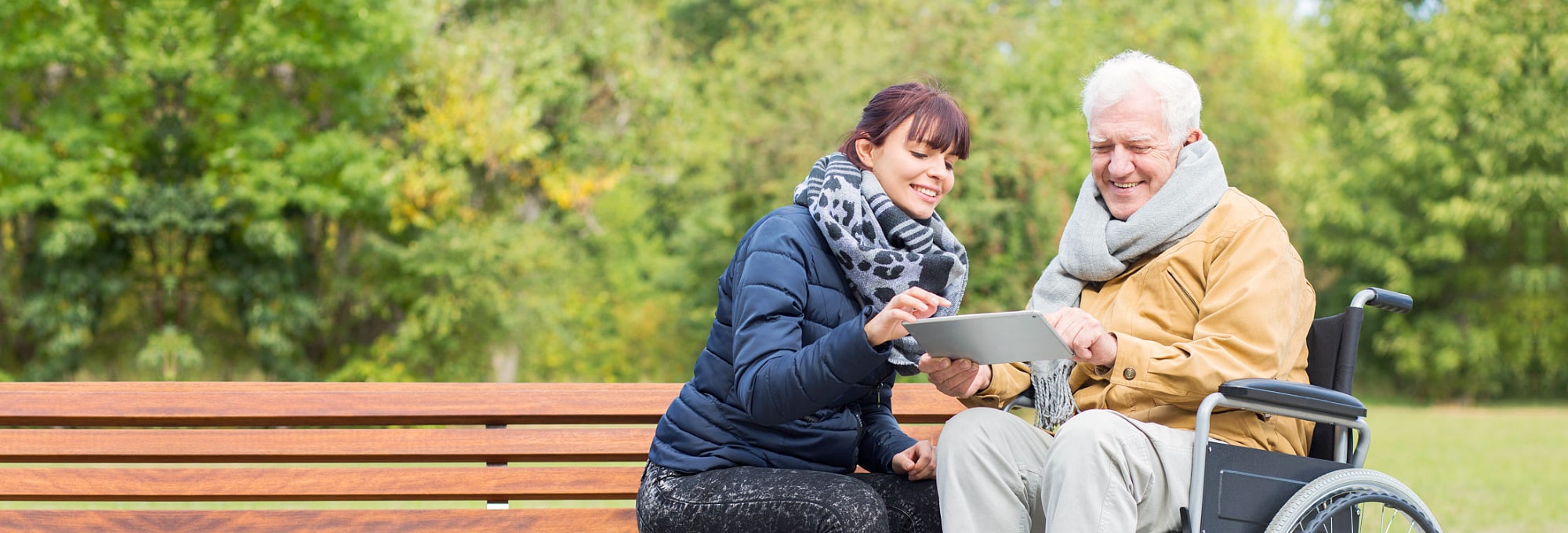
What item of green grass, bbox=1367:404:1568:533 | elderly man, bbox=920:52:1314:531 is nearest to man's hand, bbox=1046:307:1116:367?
elderly man, bbox=920:52:1314:531

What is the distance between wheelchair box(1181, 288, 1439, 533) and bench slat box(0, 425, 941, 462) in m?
1.35

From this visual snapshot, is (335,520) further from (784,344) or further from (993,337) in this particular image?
(993,337)

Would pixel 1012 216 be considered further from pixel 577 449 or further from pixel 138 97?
pixel 577 449

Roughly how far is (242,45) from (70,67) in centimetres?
203

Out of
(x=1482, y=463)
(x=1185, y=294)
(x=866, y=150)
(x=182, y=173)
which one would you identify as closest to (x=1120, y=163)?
(x=1185, y=294)

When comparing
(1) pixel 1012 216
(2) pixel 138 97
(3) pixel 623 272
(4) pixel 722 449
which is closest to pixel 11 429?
(4) pixel 722 449

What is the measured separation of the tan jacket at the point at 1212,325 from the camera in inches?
97.7

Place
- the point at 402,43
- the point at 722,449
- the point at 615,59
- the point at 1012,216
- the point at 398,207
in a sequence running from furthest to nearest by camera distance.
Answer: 1. the point at 615,59
2. the point at 1012,216
3. the point at 398,207
4. the point at 402,43
5. the point at 722,449

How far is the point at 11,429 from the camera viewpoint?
315cm

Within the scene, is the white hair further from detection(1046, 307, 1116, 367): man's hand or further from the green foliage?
the green foliage

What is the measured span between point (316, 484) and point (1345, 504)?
91.1 inches

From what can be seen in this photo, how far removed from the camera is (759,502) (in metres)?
2.39

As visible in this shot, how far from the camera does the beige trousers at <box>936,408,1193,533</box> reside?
2334mm

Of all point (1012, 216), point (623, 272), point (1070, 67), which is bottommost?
point (623, 272)
